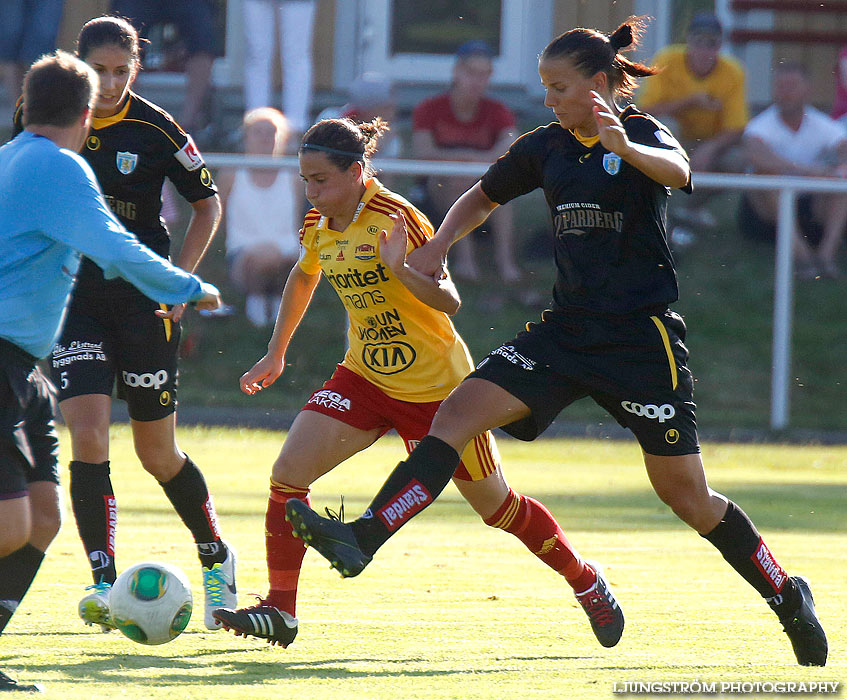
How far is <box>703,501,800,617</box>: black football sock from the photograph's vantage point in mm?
5109

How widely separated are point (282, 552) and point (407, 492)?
0.77 meters

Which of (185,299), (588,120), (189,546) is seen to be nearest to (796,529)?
(189,546)

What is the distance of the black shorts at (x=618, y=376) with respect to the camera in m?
5.00

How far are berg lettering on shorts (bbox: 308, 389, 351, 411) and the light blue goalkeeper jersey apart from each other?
114cm

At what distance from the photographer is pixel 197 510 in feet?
19.5

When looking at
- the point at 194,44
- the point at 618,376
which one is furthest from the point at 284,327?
the point at 194,44

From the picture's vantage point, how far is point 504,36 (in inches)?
728

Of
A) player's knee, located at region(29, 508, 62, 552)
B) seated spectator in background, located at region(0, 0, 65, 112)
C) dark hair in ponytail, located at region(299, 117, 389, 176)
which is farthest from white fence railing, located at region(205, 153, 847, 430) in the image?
player's knee, located at region(29, 508, 62, 552)

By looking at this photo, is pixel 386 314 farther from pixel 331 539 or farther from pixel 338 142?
pixel 331 539

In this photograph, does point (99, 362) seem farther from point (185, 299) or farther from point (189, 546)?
point (189, 546)

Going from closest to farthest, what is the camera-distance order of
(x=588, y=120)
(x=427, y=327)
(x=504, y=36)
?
1. (x=588, y=120)
2. (x=427, y=327)
3. (x=504, y=36)

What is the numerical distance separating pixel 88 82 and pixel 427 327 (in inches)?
65.0

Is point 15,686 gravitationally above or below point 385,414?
below

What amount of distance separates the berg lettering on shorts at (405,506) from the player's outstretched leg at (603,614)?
975 millimetres
